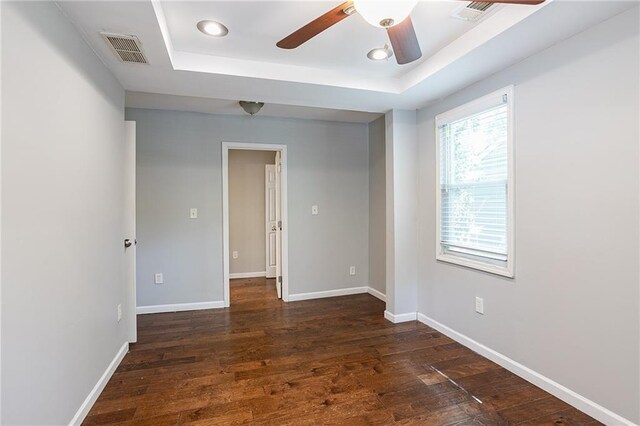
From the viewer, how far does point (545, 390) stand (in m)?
2.10

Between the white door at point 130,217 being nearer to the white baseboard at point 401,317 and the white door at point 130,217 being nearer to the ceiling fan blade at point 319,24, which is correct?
the ceiling fan blade at point 319,24

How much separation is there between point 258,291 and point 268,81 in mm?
3089

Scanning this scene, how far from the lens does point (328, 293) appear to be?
431 cm

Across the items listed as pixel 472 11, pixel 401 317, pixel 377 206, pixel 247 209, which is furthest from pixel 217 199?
pixel 472 11

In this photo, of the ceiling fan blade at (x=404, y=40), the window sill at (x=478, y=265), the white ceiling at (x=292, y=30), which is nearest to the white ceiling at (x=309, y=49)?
the white ceiling at (x=292, y=30)

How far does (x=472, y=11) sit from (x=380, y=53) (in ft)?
2.26

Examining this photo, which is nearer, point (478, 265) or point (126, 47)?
point (126, 47)

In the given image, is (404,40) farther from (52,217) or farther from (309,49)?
(52,217)

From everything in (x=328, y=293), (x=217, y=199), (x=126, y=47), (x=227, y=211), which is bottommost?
(x=328, y=293)

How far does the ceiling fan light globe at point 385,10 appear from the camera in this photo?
1.26 m

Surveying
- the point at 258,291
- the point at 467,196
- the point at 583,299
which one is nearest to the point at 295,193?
the point at 258,291

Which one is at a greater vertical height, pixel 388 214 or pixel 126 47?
pixel 126 47

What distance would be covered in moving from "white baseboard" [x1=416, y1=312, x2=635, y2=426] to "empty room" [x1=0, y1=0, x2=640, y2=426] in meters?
0.01

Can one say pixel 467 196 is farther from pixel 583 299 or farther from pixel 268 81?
pixel 268 81
